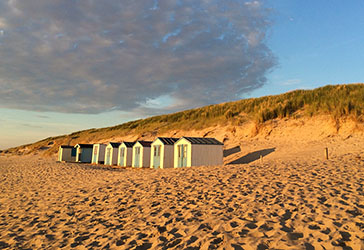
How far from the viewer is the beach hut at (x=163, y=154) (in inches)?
919

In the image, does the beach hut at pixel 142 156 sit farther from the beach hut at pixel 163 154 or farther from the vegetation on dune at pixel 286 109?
the vegetation on dune at pixel 286 109

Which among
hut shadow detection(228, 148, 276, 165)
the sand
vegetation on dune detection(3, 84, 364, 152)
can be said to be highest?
vegetation on dune detection(3, 84, 364, 152)

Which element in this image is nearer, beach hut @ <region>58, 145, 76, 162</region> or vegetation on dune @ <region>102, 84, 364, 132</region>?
vegetation on dune @ <region>102, 84, 364, 132</region>

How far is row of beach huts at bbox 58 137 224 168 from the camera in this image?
70.3ft

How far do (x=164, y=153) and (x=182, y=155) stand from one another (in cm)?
221

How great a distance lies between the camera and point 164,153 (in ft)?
76.4

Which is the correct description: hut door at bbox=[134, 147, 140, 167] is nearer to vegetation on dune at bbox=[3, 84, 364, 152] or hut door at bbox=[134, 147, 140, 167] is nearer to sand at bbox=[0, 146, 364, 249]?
vegetation on dune at bbox=[3, 84, 364, 152]

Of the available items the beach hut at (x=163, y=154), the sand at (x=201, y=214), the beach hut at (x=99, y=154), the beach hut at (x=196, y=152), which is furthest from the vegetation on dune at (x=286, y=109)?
the sand at (x=201, y=214)

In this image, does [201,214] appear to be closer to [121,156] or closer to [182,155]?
[182,155]

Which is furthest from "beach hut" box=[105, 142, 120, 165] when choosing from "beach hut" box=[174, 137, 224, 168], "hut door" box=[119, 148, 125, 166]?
"beach hut" box=[174, 137, 224, 168]

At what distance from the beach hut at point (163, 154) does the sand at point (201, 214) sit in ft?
39.3

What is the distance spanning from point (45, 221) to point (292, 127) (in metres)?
25.8

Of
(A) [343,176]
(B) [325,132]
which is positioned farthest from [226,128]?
(A) [343,176]

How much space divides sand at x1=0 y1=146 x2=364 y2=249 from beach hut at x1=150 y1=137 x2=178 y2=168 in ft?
39.3
